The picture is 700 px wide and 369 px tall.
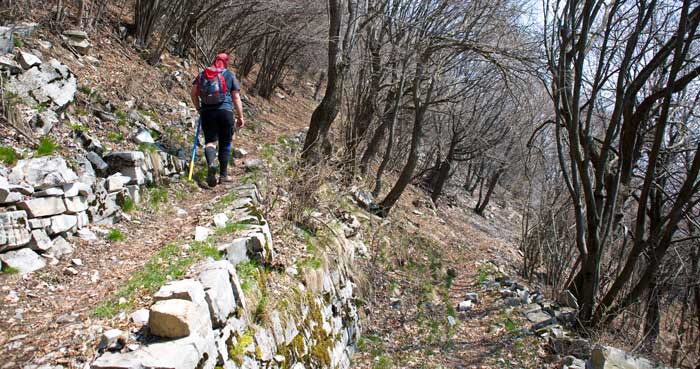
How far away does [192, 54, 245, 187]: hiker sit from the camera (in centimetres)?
591

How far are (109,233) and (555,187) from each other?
1071 centimetres

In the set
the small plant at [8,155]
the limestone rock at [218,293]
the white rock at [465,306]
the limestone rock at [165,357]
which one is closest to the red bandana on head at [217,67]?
the small plant at [8,155]

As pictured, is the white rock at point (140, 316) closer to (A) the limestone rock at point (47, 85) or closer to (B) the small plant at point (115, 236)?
(B) the small plant at point (115, 236)

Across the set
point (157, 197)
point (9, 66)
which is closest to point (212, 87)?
point (157, 197)

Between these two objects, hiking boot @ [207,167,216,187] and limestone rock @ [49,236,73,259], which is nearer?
limestone rock @ [49,236,73,259]

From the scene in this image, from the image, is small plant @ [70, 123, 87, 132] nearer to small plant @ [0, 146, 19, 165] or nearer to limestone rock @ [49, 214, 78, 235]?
small plant @ [0, 146, 19, 165]

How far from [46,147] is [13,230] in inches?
47.5

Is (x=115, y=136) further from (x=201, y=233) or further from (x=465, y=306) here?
(x=465, y=306)

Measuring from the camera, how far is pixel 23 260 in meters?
3.42

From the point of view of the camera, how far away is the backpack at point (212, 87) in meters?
5.89

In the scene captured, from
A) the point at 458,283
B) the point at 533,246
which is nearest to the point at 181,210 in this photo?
the point at 458,283

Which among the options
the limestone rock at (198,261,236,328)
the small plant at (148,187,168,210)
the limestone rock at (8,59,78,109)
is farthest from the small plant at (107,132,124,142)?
the limestone rock at (198,261,236,328)

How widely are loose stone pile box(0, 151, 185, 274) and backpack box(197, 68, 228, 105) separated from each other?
4.31 feet

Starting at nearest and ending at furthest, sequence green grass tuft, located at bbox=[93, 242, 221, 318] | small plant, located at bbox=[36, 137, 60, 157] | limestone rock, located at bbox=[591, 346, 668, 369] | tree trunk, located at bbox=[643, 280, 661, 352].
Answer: green grass tuft, located at bbox=[93, 242, 221, 318]
small plant, located at bbox=[36, 137, 60, 157]
limestone rock, located at bbox=[591, 346, 668, 369]
tree trunk, located at bbox=[643, 280, 661, 352]
